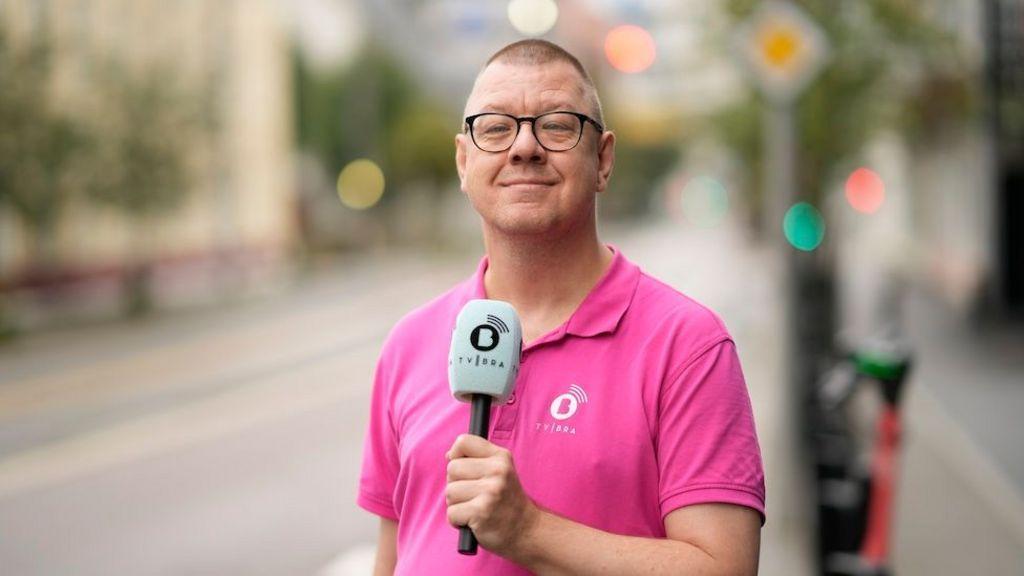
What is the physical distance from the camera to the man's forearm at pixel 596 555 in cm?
195

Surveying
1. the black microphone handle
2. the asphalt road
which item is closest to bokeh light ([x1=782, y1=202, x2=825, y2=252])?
the asphalt road

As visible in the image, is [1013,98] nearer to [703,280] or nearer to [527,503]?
[703,280]

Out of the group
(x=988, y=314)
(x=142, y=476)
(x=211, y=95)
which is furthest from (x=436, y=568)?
(x=211, y=95)

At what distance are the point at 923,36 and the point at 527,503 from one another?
47.9 feet

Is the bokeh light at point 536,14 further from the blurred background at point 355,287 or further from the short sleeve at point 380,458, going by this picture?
the short sleeve at point 380,458

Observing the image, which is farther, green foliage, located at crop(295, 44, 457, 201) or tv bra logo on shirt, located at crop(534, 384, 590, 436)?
green foliage, located at crop(295, 44, 457, 201)

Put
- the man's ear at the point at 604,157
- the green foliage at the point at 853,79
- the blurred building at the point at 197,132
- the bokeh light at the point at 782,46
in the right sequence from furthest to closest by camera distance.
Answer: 1. the blurred building at the point at 197,132
2. the green foliage at the point at 853,79
3. the bokeh light at the point at 782,46
4. the man's ear at the point at 604,157

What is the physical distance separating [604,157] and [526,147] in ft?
0.72

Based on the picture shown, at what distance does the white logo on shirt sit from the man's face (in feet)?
0.94

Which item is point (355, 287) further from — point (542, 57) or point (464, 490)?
point (464, 490)

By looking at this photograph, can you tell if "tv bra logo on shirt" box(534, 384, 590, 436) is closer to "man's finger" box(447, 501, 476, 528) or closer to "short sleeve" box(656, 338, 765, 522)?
"short sleeve" box(656, 338, 765, 522)

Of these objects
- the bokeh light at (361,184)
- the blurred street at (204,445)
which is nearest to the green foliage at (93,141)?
the blurred street at (204,445)

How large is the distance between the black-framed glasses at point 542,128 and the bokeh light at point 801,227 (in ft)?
19.6

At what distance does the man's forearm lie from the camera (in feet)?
6.41
